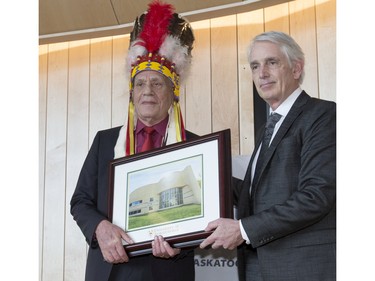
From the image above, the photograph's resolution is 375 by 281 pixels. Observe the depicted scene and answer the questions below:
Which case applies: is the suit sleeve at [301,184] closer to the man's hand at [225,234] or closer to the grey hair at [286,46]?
the man's hand at [225,234]

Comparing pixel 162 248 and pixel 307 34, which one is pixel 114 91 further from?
pixel 162 248

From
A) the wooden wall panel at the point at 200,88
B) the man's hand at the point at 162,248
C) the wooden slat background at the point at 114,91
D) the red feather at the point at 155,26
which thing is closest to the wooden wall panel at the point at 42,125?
the wooden slat background at the point at 114,91

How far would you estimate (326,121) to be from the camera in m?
1.59

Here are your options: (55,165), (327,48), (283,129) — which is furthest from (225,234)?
(55,165)

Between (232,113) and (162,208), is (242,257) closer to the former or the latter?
(162,208)

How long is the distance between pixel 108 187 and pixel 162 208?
0.24 meters

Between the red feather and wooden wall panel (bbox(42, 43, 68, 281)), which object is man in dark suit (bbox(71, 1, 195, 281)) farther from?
wooden wall panel (bbox(42, 43, 68, 281))

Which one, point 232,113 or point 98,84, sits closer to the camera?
point 232,113

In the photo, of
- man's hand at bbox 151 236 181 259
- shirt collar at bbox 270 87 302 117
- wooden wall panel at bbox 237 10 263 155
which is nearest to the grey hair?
shirt collar at bbox 270 87 302 117

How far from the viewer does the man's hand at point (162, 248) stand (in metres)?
1.65

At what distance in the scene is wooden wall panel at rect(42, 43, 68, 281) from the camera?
3115 millimetres

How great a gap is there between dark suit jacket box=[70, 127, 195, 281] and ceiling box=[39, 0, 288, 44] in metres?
0.91
